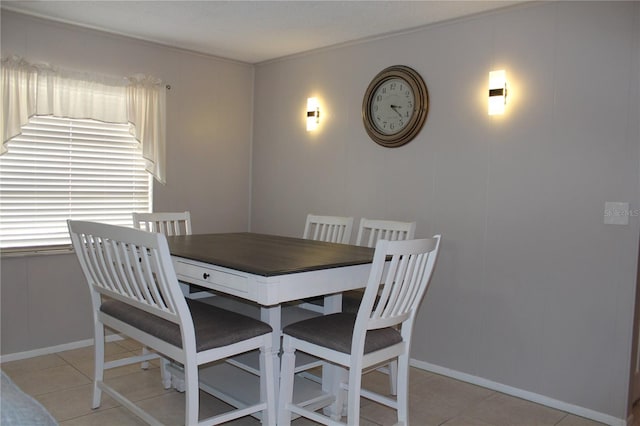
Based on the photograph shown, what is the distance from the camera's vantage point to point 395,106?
145 inches

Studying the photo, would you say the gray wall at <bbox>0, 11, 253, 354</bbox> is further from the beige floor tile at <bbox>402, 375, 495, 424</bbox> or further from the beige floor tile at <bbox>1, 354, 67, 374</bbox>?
the beige floor tile at <bbox>402, 375, 495, 424</bbox>

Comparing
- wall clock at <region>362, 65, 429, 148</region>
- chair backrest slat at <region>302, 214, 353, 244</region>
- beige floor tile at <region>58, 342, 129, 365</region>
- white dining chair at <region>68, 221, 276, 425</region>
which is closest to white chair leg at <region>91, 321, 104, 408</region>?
white dining chair at <region>68, 221, 276, 425</region>

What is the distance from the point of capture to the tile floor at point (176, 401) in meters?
2.77

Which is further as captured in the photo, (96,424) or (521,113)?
(521,113)

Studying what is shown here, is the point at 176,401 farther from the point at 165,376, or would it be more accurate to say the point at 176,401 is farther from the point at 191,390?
the point at 191,390

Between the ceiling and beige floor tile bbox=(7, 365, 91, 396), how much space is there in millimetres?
2308

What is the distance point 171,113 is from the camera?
14.0 feet

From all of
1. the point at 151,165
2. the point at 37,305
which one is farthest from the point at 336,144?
the point at 37,305

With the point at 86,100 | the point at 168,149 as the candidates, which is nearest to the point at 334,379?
the point at 168,149

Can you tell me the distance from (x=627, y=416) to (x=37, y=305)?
12.1ft

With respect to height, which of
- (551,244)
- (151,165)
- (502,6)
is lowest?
(551,244)

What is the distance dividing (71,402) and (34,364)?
2.54 ft

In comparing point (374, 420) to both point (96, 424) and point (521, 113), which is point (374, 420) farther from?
point (521, 113)

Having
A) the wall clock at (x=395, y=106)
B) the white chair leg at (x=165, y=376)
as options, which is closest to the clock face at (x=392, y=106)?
the wall clock at (x=395, y=106)
